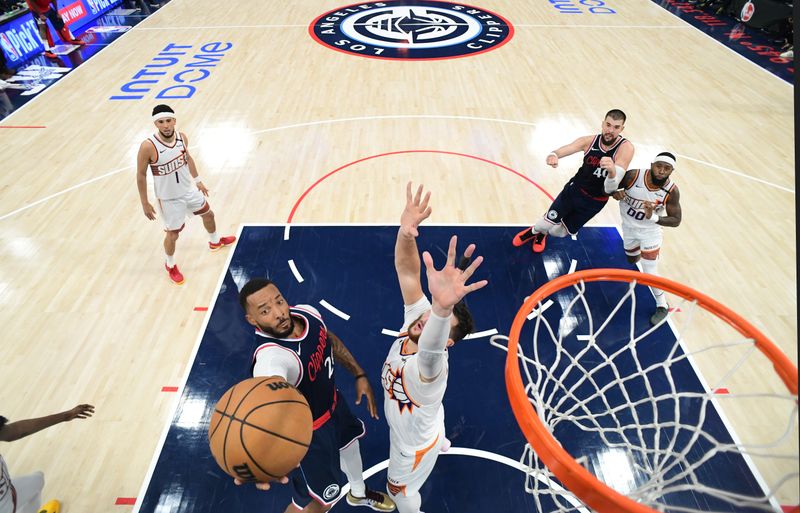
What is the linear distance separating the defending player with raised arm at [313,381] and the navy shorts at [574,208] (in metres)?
2.90

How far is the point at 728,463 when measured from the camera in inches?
133

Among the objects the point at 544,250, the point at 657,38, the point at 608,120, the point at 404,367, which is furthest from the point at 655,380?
the point at 657,38

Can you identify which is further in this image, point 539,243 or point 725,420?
point 539,243

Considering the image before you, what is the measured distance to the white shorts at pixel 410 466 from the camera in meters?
2.61

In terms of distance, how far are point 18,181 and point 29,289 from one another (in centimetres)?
244

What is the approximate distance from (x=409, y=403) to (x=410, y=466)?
1.49ft

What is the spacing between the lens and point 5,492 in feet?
8.59

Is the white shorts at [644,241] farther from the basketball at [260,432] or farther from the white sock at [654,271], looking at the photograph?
the basketball at [260,432]

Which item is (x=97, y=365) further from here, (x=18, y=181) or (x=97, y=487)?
(x=18, y=181)

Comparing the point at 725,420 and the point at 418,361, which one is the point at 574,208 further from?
the point at 418,361

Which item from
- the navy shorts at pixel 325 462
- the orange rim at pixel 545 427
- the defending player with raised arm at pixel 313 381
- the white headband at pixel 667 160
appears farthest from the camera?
the white headband at pixel 667 160

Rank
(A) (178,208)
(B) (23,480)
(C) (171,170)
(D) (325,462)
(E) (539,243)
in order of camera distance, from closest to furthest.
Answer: (D) (325,462) < (B) (23,480) < (C) (171,170) < (A) (178,208) < (E) (539,243)

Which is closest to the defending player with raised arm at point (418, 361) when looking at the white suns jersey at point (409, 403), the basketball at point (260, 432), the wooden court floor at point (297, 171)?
the white suns jersey at point (409, 403)

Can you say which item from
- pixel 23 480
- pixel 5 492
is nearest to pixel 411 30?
pixel 23 480
